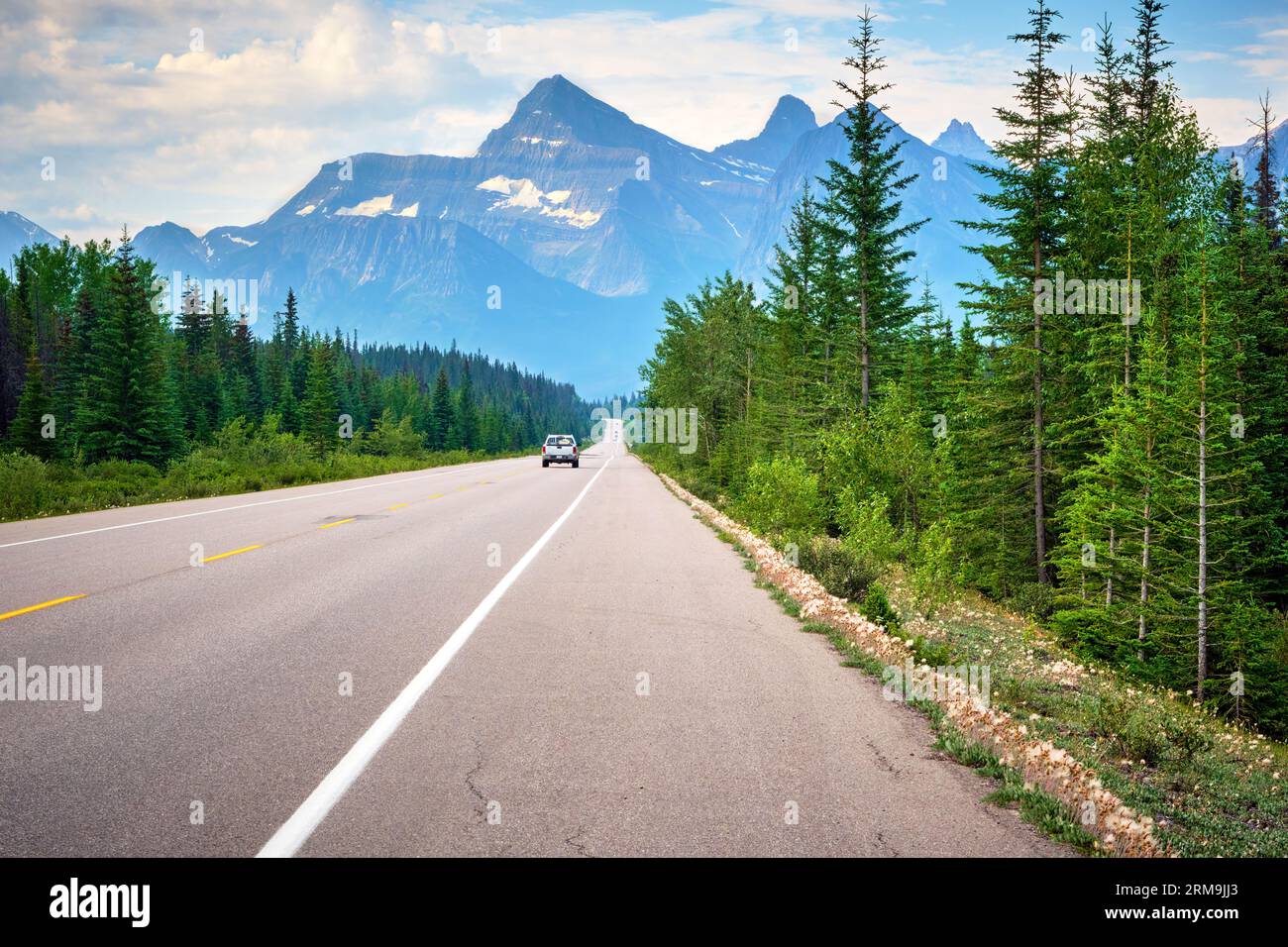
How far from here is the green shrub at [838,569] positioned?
1202 centimetres

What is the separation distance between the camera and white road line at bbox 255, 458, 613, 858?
11.7 ft

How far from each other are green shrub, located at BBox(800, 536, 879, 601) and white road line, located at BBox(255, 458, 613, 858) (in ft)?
18.4

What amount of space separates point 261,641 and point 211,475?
2740cm

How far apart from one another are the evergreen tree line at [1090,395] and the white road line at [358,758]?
11.3 metres

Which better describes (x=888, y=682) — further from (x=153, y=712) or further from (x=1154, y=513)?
(x=1154, y=513)

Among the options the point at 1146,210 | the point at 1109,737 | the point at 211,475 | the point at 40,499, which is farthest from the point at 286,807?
the point at 211,475

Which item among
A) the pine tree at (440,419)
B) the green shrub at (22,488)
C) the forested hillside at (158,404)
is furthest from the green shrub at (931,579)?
the pine tree at (440,419)

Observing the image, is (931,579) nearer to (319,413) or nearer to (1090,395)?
(1090,395)

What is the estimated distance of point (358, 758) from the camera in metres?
4.64

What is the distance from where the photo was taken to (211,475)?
31.4 metres

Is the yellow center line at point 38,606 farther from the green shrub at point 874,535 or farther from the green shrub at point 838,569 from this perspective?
the green shrub at point 874,535

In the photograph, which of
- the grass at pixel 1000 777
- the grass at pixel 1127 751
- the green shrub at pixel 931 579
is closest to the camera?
the grass at pixel 1000 777

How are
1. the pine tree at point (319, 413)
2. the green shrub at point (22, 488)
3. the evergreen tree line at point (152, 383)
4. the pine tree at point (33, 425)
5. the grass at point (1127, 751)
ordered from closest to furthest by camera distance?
1. the grass at point (1127, 751)
2. the green shrub at point (22, 488)
3. the evergreen tree line at point (152, 383)
4. the pine tree at point (33, 425)
5. the pine tree at point (319, 413)

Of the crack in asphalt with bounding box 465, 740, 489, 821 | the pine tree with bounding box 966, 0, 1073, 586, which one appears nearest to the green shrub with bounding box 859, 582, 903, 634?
the crack in asphalt with bounding box 465, 740, 489, 821
